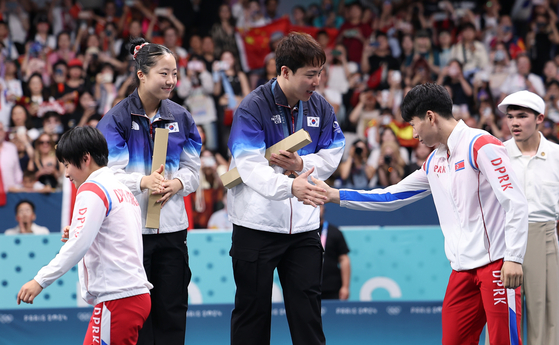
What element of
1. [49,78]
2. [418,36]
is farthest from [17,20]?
[418,36]

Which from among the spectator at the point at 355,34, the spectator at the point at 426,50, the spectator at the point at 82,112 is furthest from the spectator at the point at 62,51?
the spectator at the point at 426,50

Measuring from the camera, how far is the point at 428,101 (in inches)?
143

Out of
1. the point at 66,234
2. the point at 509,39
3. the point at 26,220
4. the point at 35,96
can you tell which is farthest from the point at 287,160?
the point at 509,39

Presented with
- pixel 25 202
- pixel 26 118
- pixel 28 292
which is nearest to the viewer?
pixel 28 292

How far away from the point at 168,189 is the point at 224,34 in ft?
26.1

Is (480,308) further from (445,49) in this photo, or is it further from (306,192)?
(445,49)

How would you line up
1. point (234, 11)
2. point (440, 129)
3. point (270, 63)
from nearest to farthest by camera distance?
Answer: point (440, 129) → point (270, 63) → point (234, 11)

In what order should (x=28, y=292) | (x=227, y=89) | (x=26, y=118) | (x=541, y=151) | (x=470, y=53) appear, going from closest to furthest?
(x=28, y=292) < (x=541, y=151) < (x=26, y=118) < (x=227, y=89) < (x=470, y=53)

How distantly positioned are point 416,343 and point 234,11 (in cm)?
832

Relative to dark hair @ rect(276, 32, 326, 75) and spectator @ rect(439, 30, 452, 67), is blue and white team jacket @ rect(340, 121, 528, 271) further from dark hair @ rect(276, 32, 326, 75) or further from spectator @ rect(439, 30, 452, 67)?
spectator @ rect(439, 30, 452, 67)

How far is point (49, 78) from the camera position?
1027 centimetres

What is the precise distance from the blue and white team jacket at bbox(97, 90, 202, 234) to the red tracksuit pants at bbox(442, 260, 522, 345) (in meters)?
1.78

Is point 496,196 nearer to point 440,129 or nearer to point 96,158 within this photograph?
point 440,129

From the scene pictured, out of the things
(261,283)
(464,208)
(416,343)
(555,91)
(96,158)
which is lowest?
(416,343)
